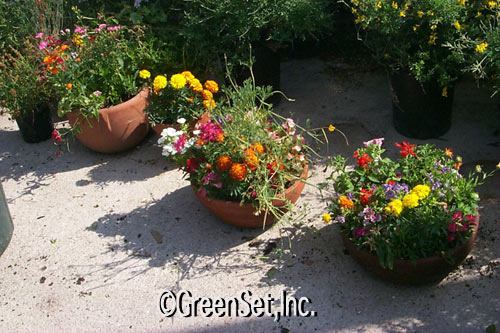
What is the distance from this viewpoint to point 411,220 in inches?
108

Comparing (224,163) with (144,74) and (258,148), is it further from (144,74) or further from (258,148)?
(144,74)

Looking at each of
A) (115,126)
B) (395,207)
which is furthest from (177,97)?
(395,207)

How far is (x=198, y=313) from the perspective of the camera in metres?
2.90

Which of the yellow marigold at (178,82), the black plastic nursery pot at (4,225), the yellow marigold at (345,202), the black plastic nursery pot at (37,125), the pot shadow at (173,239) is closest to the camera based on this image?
the yellow marigold at (345,202)

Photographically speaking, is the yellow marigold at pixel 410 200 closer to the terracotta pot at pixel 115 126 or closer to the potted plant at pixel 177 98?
the potted plant at pixel 177 98

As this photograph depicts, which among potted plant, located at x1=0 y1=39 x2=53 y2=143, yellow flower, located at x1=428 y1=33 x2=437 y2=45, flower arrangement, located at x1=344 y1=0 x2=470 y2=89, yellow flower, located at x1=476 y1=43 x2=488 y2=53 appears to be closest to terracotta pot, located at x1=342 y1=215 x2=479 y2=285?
yellow flower, located at x1=476 y1=43 x2=488 y2=53

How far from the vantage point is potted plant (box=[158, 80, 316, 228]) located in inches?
122

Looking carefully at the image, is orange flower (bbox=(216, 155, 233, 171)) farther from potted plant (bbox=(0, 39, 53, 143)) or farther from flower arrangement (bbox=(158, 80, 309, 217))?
potted plant (bbox=(0, 39, 53, 143))

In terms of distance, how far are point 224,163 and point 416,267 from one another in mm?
1131

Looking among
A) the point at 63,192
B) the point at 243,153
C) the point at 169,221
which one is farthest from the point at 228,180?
the point at 63,192

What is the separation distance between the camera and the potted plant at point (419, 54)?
11.8 feet

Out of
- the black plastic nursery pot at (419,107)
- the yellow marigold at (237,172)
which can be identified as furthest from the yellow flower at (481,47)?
the yellow marigold at (237,172)

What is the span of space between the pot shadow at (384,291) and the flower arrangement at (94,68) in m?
1.83

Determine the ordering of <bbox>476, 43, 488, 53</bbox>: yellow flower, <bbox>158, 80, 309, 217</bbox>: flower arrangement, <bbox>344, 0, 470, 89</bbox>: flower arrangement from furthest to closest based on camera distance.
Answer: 1. <bbox>344, 0, 470, 89</bbox>: flower arrangement
2. <bbox>476, 43, 488, 53</bbox>: yellow flower
3. <bbox>158, 80, 309, 217</bbox>: flower arrangement
